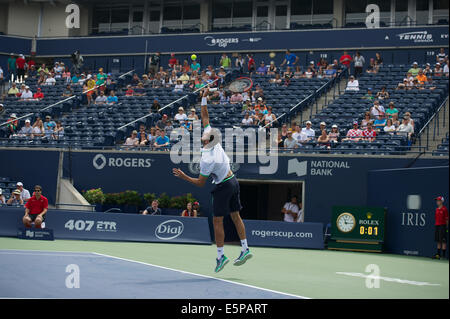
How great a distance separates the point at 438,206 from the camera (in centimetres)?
1741

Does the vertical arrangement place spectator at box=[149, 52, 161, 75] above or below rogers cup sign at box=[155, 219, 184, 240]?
above

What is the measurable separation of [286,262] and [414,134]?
383 inches

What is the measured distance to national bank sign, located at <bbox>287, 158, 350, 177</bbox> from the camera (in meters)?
22.2

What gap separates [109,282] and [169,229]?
474 inches

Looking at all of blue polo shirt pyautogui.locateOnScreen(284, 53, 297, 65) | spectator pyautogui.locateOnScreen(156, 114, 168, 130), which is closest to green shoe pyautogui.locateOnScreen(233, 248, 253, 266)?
spectator pyautogui.locateOnScreen(156, 114, 168, 130)

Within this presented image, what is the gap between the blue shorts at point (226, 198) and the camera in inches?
427

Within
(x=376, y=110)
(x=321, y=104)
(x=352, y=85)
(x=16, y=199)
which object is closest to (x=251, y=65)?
(x=321, y=104)

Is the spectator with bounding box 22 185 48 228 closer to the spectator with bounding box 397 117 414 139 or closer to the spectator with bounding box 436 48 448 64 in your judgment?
the spectator with bounding box 397 117 414 139

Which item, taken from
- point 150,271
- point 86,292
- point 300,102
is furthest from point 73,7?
point 86,292

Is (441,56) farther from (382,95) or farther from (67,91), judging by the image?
(67,91)

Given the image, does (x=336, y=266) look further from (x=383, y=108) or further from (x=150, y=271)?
(x=383, y=108)

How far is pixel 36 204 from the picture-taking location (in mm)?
19406

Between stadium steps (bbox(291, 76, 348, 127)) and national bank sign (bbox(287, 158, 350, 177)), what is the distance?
444cm

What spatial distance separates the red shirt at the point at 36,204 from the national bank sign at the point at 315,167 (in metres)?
8.00
